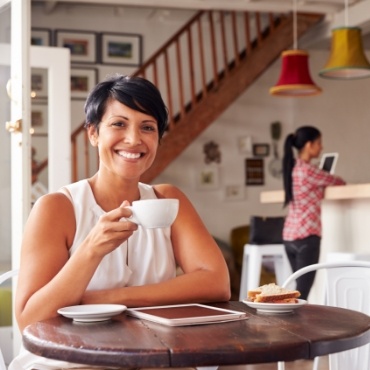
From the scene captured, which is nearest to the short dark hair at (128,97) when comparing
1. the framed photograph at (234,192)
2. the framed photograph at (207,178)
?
the framed photograph at (207,178)

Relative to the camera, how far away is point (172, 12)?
29.9 feet

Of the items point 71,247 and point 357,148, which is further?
point 357,148

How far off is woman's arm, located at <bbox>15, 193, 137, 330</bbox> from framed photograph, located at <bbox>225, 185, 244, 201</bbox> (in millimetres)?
7391

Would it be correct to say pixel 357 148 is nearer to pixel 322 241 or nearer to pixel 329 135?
pixel 329 135

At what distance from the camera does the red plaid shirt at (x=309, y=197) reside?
5164mm

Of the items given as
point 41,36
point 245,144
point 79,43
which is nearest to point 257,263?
point 245,144

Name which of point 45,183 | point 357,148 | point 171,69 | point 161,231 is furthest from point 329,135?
point 161,231

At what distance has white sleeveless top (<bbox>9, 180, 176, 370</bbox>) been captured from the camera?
188 centimetres

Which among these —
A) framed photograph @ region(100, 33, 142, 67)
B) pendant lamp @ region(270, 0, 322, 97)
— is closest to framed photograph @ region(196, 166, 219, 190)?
framed photograph @ region(100, 33, 142, 67)

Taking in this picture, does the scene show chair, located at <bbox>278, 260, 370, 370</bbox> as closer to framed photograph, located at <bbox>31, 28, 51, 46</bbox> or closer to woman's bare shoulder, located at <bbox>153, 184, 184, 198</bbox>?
woman's bare shoulder, located at <bbox>153, 184, 184, 198</bbox>

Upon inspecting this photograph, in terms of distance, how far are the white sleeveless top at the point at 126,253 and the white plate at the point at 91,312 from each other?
259mm

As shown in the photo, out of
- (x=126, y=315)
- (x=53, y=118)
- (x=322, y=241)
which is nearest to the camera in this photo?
(x=126, y=315)

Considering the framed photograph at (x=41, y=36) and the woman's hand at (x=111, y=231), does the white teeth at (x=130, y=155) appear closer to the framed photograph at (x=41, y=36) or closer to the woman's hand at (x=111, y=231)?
the woman's hand at (x=111, y=231)

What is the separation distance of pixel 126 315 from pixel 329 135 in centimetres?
786
